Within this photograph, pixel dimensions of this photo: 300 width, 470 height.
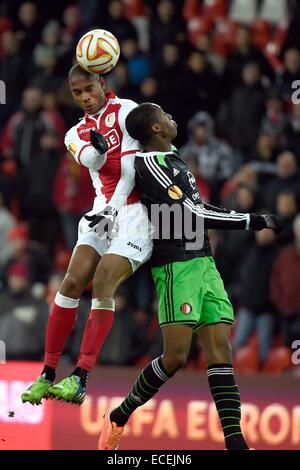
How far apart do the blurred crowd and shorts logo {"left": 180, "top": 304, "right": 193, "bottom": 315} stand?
444cm

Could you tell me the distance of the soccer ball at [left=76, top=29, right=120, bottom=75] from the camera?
9133 mm

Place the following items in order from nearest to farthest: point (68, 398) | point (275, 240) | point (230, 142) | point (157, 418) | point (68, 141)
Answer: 1. point (68, 398)
2. point (68, 141)
3. point (157, 418)
4. point (275, 240)
5. point (230, 142)

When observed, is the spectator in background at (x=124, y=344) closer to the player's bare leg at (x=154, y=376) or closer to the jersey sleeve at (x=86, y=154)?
the player's bare leg at (x=154, y=376)

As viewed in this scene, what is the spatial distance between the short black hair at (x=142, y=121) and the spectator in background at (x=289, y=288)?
4478mm

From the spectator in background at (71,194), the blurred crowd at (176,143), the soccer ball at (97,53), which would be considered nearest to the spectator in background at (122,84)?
the blurred crowd at (176,143)

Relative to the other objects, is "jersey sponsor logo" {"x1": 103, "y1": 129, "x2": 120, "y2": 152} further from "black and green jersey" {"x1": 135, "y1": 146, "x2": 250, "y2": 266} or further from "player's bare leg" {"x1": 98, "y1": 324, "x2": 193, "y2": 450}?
"player's bare leg" {"x1": 98, "y1": 324, "x2": 193, "y2": 450}

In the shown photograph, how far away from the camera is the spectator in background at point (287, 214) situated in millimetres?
13578

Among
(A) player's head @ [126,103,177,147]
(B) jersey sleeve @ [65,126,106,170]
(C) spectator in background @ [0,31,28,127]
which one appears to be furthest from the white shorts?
(C) spectator in background @ [0,31,28,127]

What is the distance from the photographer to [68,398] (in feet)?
28.5

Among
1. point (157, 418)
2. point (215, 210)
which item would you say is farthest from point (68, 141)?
point (157, 418)

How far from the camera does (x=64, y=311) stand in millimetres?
9125

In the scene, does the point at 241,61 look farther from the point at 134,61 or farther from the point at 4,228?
the point at 4,228

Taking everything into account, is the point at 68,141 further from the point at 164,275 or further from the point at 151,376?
the point at 151,376
